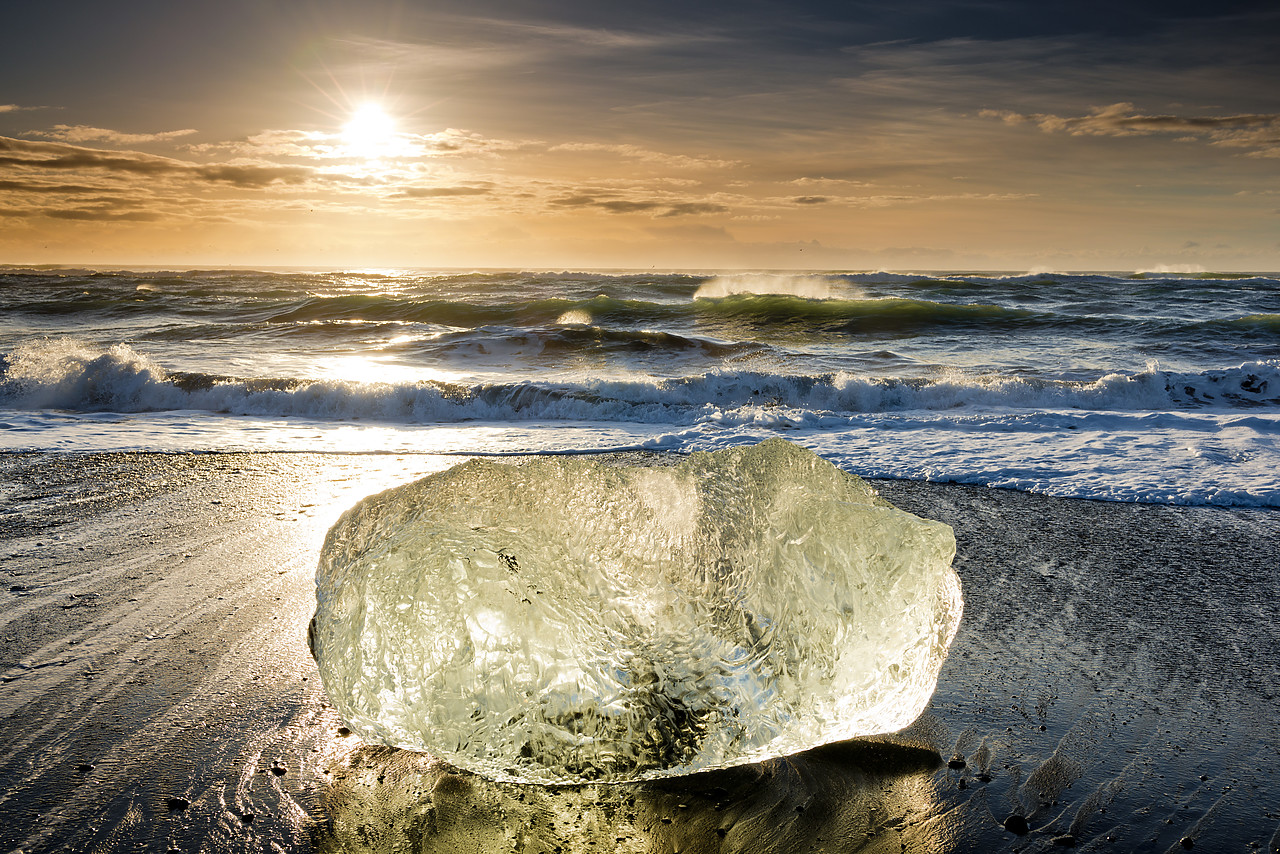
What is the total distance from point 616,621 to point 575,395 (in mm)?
7052

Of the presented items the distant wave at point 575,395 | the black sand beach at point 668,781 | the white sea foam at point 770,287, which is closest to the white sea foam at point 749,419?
the distant wave at point 575,395

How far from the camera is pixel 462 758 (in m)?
1.94

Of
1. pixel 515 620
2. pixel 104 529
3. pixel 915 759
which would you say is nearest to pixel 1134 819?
pixel 915 759


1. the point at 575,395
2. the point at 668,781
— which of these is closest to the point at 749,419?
the point at 575,395

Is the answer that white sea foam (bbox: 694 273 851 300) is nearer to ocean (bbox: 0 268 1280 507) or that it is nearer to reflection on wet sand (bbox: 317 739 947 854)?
ocean (bbox: 0 268 1280 507)

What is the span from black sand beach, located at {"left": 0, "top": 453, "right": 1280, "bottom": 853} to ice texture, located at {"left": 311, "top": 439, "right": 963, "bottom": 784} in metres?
0.14

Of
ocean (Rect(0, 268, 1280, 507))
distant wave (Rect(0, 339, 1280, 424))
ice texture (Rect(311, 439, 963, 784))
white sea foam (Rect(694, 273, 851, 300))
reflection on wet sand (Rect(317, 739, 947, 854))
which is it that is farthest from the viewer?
white sea foam (Rect(694, 273, 851, 300))

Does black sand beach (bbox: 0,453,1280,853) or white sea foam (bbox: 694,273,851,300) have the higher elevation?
white sea foam (bbox: 694,273,851,300)

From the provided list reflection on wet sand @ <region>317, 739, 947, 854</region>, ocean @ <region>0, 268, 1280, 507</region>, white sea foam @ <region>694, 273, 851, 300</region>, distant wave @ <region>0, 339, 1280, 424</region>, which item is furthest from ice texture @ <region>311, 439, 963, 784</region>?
white sea foam @ <region>694, 273, 851, 300</region>

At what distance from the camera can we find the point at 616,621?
76.4 inches

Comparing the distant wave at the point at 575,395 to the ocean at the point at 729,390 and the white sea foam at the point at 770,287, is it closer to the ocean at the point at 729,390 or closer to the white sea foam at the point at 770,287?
the ocean at the point at 729,390

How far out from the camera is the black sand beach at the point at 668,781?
184 cm

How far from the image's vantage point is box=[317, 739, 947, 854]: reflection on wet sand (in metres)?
1.79

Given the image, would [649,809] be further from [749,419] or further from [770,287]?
[770,287]
